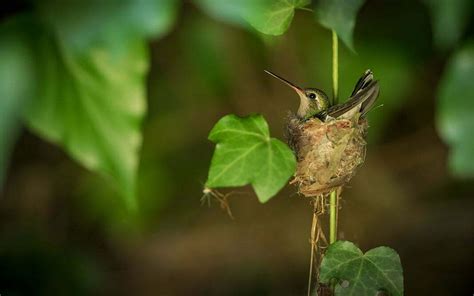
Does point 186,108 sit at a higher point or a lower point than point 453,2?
lower

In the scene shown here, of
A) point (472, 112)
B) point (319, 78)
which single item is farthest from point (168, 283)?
point (472, 112)

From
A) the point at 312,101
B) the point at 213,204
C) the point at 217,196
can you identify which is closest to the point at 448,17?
the point at 217,196

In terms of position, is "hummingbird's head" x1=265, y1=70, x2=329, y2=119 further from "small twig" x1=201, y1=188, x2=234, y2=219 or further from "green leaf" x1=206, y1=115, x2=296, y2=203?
"green leaf" x1=206, y1=115, x2=296, y2=203

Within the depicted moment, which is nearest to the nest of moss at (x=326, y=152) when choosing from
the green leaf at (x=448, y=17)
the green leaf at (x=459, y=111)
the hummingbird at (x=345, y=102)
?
the hummingbird at (x=345, y=102)

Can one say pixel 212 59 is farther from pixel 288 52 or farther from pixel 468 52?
pixel 468 52

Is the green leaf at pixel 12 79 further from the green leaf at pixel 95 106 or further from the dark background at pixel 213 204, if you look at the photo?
the dark background at pixel 213 204

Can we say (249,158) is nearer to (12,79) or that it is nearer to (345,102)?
(345,102)
